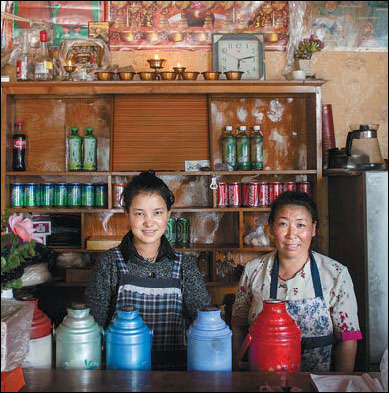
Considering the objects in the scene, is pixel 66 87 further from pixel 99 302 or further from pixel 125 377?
pixel 125 377

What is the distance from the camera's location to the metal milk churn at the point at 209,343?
1.42 m

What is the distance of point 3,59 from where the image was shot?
3.72m

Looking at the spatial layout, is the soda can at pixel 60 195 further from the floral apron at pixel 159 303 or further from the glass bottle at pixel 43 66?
the floral apron at pixel 159 303

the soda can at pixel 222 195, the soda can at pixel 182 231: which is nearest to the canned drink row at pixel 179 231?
the soda can at pixel 182 231

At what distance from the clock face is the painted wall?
11cm

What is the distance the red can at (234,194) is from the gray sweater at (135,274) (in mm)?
1531

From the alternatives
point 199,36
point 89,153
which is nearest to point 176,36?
point 199,36

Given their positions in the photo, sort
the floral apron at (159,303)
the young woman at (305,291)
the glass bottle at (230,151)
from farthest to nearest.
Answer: the glass bottle at (230,151) → the young woman at (305,291) → the floral apron at (159,303)

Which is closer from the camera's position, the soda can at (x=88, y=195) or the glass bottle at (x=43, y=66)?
the glass bottle at (x=43, y=66)

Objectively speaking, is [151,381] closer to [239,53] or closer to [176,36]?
[239,53]

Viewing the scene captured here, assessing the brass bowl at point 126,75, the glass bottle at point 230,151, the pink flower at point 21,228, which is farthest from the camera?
the glass bottle at point 230,151

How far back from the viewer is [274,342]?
1431mm

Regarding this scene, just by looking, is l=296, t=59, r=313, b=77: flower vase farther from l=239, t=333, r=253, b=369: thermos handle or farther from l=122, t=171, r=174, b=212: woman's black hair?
l=239, t=333, r=253, b=369: thermos handle

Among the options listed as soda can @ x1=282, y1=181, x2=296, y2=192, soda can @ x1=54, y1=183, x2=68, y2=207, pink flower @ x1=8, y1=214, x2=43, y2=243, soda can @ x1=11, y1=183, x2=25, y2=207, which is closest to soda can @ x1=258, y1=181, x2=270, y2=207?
soda can @ x1=282, y1=181, x2=296, y2=192
